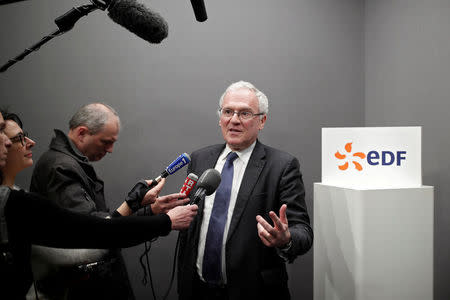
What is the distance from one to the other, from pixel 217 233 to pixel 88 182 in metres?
0.72

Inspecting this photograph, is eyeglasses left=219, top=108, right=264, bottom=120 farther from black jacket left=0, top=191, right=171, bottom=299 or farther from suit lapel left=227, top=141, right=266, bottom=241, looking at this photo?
black jacket left=0, top=191, right=171, bottom=299

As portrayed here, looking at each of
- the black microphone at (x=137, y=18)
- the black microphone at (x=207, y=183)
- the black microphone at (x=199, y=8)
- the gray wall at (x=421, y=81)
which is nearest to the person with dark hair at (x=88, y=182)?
the black microphone at (x=207, y=183)

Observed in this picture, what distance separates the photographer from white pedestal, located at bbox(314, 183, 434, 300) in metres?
1.79

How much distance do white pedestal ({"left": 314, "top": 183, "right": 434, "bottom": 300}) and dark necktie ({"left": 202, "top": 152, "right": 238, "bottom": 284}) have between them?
0.59 metres

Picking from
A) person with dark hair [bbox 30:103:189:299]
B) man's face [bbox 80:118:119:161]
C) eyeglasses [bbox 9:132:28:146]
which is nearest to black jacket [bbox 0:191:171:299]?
person with dark hair [bbox 30:103:189:299]

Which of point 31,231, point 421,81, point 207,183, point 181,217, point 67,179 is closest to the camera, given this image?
point 31,231

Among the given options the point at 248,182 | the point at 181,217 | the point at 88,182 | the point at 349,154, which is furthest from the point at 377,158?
the point at 88,182

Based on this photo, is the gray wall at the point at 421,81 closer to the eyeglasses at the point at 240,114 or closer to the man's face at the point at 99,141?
the eyeglasses at the point at 240,114

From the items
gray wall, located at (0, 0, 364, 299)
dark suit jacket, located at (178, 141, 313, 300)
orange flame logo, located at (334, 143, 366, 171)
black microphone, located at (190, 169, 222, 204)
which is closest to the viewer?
black microphone, located at (190, 169, 222, 204)

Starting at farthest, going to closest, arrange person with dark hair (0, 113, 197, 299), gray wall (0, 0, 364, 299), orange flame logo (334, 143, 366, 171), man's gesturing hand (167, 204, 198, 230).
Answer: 1. gray wall (0, 0, 364, 299)
2. orange flame logo (334, 143, 366, 171)
3. man's gesturing hand (167, 204, 198, 230)
4. person with dark hair (0, 113, 197, 299)

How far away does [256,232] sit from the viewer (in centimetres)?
184

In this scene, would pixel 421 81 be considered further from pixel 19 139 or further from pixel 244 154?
pixel 19 139

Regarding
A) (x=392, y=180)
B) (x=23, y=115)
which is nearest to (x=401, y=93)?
(x=392, y=180)

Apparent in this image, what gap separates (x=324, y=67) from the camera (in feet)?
9.46
